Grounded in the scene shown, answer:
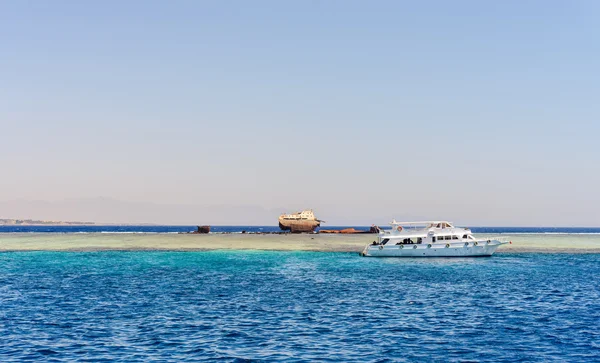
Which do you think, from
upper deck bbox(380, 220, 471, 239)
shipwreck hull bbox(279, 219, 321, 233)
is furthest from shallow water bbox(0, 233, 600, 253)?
shipwreck hull bbox(279, 219, 321, 233)

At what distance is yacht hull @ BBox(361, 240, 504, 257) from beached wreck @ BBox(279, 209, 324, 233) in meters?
102

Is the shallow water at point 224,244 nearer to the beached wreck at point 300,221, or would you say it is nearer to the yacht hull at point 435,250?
the yacht hull at point 435,250

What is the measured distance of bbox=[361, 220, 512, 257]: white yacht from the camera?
73250mm

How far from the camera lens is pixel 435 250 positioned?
240 ft

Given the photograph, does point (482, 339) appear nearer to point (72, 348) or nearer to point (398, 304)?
point (398, 304)

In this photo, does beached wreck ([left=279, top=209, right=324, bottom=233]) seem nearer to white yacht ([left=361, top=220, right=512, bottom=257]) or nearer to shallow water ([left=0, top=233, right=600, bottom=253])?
shallow water ([left=0, top=233, right=600, bottom=253])

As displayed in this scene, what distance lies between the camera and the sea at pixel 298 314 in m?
22.6

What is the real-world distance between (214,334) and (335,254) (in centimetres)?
5482

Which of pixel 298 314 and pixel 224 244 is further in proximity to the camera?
pixel 224 244

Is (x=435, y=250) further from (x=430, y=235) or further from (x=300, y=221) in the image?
(x=300, y=221)

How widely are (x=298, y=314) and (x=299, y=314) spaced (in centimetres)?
6

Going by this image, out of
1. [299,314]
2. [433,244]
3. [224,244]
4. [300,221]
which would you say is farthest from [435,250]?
[300,221]

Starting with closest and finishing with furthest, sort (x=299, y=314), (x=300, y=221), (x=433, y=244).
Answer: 1. (x=299, y=314)
2. (x=433, y=244)
3. (x=300, y=221)

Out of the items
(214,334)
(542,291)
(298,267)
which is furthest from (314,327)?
(298,267)
